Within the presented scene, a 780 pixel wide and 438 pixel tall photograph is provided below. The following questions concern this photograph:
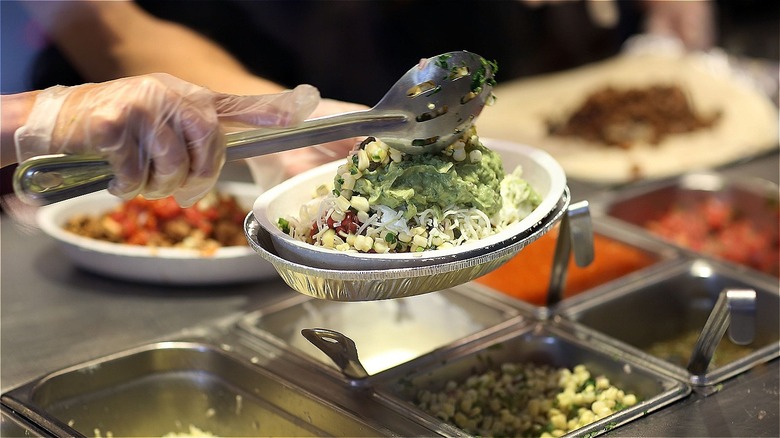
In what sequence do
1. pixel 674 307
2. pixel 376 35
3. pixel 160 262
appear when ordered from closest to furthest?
1. pixel 160 262
2. pixel 674 307
3. pixel 376 35

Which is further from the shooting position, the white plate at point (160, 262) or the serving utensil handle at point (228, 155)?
the white plate at point (160, 262)

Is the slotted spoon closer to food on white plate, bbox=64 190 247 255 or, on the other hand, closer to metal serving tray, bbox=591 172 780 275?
food on white plate, bbox=64 190 247 255

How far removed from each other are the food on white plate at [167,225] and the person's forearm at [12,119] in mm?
781

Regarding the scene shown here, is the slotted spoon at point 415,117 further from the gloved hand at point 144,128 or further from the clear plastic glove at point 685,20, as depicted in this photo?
the clear plastic glove at point 685,20

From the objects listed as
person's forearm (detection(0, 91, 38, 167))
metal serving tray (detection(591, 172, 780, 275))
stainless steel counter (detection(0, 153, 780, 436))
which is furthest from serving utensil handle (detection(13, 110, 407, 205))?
metal serving tray (detection(591, 172, 780, 275))

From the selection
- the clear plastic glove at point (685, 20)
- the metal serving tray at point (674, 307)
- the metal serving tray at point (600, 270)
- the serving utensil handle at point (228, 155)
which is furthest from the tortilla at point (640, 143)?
the serving utensil handle at point (228, 155)

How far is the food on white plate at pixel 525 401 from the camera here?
175 centimetres

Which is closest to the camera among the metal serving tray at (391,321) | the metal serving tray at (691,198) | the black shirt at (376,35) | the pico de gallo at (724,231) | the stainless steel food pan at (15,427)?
the stainless steel food pan at (15,427)

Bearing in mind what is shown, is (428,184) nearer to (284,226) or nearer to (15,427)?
(284,226)

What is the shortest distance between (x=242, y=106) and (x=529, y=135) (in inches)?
88.3

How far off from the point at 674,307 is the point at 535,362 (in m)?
0.50

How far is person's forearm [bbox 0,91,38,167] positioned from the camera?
4.65 ft

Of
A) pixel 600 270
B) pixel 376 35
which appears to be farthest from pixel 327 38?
pixel 600 270

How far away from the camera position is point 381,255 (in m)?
1.46
